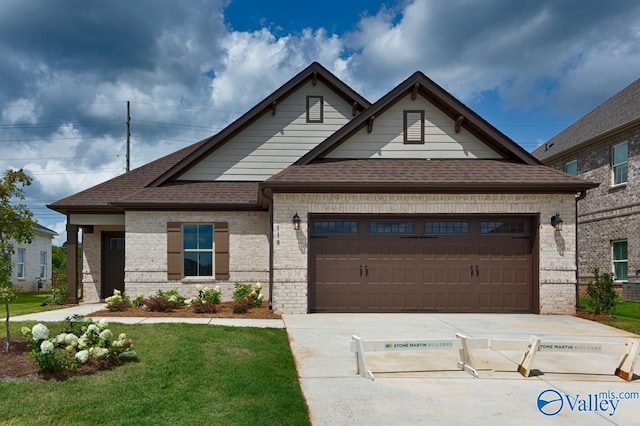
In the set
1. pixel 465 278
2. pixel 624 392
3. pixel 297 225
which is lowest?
pixel 624 392

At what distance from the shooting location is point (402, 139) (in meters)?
14.8

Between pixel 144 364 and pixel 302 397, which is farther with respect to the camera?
pixel 144 364

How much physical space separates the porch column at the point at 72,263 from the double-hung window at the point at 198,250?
12.1ft

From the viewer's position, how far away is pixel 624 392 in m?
6.75

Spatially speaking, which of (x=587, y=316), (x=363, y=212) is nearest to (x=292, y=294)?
(x=363, y=212)

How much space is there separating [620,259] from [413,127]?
38.2ft

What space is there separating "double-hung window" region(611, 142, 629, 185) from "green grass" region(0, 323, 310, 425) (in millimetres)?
17839

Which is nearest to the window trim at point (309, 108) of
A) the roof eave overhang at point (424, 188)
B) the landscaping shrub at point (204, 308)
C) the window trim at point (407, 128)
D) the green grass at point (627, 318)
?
the window trim at point (407, 128)

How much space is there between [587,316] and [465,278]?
10.4 ft

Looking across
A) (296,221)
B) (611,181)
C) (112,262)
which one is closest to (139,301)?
(112,262)

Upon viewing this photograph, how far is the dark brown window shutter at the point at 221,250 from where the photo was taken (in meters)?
15.4

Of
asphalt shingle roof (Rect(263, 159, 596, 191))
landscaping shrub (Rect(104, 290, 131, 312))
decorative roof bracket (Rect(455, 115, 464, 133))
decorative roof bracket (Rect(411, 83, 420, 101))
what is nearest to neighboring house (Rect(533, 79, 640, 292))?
asphalt shingle roof (Rect(263, 159, 596, 191))

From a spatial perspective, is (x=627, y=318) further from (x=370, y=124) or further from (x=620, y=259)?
(x=370, y=124)

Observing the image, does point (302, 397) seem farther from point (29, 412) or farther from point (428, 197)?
point (428, 197)
